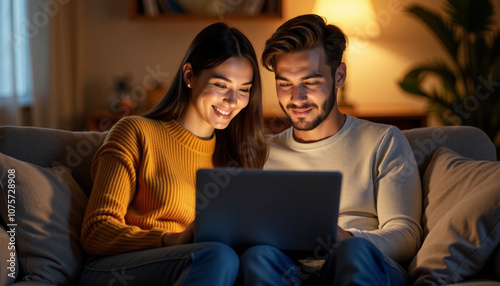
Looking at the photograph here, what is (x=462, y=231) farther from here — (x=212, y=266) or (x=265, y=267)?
(x=212, y=266)

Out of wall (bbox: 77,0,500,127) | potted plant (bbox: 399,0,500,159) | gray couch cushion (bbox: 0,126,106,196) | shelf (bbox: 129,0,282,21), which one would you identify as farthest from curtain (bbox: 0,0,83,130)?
potted plant (bbox: 399,0,500,159)

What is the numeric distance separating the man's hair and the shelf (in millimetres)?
1845

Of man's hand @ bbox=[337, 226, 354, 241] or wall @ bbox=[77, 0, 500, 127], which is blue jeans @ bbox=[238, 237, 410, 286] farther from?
wall @ bbox=[77, 0, 500, 127]

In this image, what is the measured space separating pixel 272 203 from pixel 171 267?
0.28 m

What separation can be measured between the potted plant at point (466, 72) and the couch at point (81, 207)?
152cm

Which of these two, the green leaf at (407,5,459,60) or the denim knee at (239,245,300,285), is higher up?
the green leaf at (407,5,459,60)

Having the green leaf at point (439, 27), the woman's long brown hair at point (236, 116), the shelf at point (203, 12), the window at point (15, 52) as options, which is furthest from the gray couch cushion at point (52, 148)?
the green leaf at point (439, 27)

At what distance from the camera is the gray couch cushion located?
183 cm

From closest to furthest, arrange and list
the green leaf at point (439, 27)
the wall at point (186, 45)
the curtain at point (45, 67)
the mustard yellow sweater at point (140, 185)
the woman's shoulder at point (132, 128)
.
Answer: the mustard yellow sweater at point (140, 185)
the woman's shoulder at point (132, 128)
the curtain at point (45, 67)
the green leaf at point (439, 27)
the wall at point (186, 45)

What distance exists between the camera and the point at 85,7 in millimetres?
3955

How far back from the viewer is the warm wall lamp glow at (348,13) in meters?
3.59

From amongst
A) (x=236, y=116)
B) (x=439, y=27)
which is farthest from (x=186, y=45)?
(x=236, y=116)

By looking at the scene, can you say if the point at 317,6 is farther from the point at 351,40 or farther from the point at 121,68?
the point at 121,68

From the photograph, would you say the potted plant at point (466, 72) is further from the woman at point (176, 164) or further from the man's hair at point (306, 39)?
the woman at point (176, 164)
